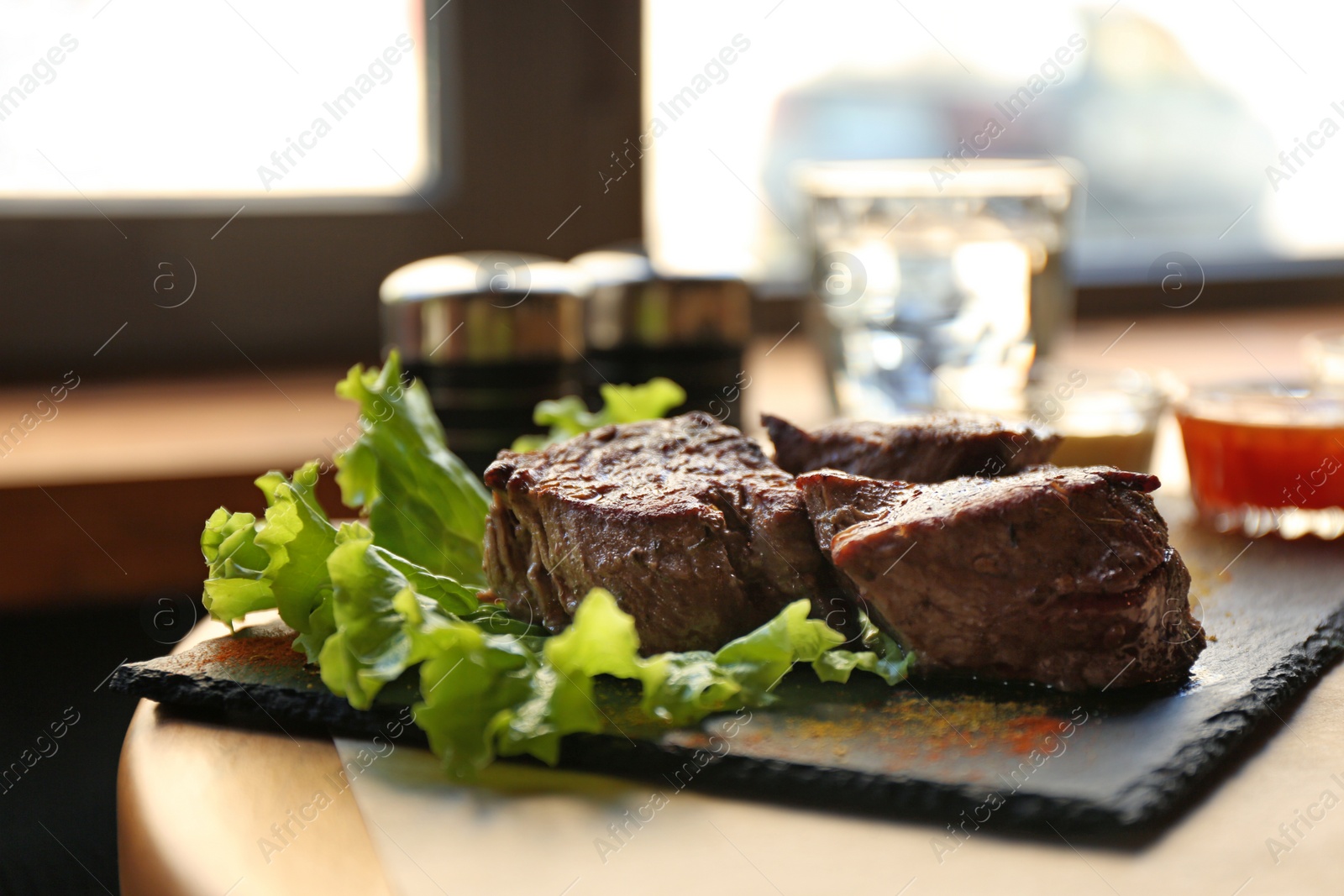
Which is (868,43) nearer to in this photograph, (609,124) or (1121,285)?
(609,124)

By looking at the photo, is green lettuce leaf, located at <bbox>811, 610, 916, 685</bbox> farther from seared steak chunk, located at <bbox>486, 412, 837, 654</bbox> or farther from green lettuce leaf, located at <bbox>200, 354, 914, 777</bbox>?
seared steak chunk, located at <bbox>486, 412, 837, 654</bbox>

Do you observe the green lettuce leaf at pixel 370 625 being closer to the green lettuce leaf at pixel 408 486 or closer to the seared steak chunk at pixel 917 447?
the green lettuce leaf at pixel 408 486

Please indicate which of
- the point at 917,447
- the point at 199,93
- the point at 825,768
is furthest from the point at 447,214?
the point at 825,768

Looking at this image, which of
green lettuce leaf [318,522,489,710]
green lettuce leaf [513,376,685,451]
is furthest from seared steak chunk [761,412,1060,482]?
green lettuce leaf [318,522,489,710]

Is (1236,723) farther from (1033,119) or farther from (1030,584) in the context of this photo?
(1033,119)

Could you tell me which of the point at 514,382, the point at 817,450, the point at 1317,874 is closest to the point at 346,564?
the point at 817,450

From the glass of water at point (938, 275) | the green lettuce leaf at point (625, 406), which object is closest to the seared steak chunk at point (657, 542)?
the green lettuce leaf at point (625, 406)
